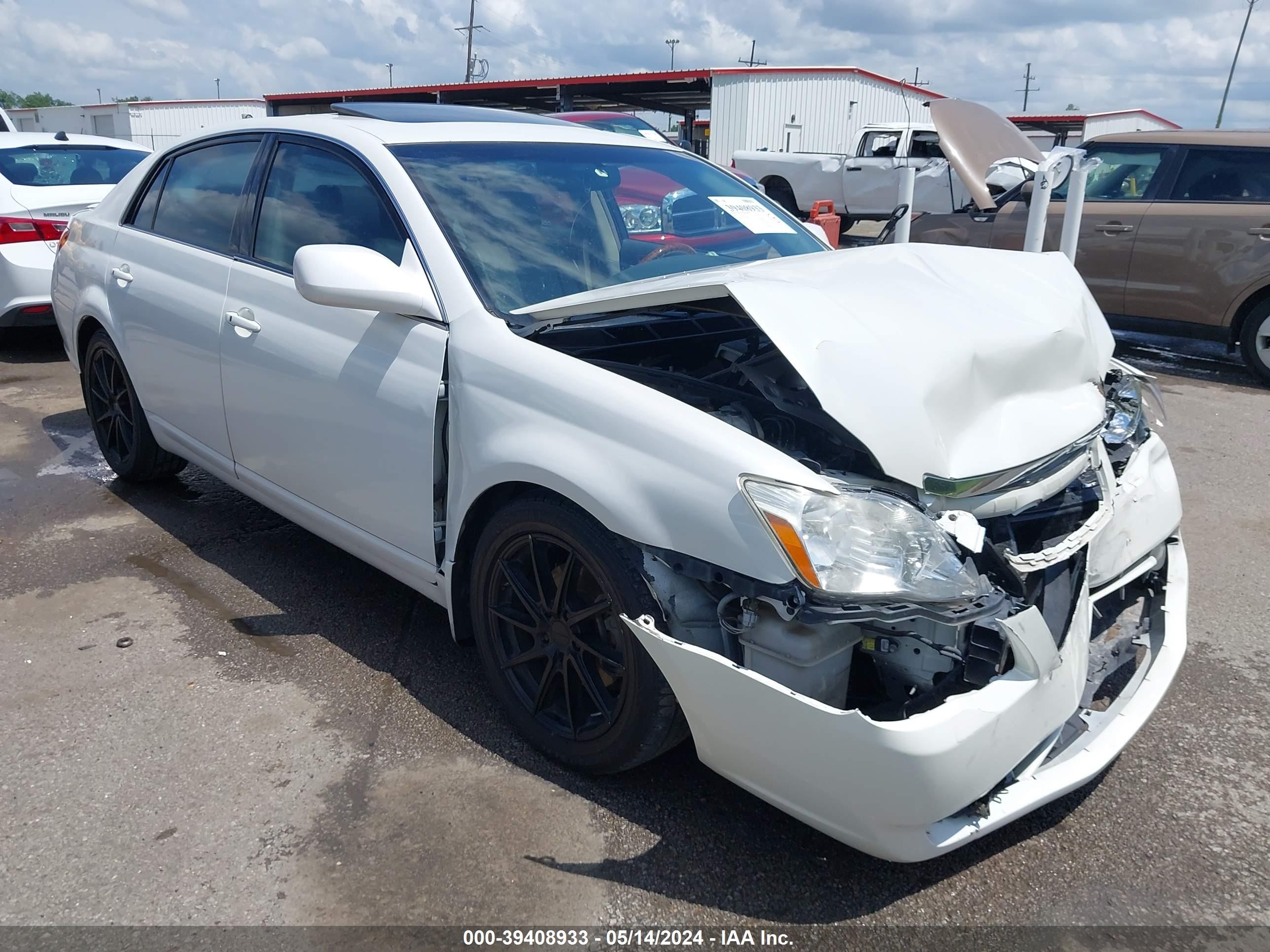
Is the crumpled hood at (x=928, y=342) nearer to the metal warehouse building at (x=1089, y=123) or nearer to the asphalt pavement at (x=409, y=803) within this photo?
the asphalt pavement at (x=409, y=803)

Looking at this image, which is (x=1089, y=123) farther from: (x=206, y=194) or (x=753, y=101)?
(x=206, y=194)

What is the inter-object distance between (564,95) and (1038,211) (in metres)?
25.7

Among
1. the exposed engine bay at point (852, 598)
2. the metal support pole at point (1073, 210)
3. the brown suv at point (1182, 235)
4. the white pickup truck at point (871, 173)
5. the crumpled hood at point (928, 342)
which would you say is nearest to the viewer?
the exposed engine bay at point (852, 598)

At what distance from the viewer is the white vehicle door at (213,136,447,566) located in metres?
2.88

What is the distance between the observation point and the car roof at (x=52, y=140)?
784cm

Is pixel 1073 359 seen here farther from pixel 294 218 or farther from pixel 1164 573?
pixel 294 218

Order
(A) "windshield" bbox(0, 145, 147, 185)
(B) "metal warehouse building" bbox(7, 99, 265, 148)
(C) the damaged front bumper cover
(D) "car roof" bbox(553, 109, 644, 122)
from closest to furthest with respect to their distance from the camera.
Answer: (C) the damaged front bumper cover < (A) "windshield" bbox(0, 145, 147, 185) < (D) "car roof" bbox(553, 109, 644, 122) < (B) "metal warehouse building" bbox(7, 99, 265, 148)

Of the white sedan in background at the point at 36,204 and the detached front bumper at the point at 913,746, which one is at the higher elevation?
the white sedan in background at the point at 36,204

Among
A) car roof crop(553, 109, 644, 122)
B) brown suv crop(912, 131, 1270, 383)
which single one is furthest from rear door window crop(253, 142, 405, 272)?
car roof crop(553, 109, 644, 122)

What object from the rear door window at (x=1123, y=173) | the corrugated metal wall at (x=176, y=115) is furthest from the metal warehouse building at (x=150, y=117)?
the rear door window at (x=1123, y=173)

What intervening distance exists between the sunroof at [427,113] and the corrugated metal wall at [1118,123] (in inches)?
1200

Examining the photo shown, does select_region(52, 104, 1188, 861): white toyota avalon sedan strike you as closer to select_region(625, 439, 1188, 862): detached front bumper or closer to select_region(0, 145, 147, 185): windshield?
select_region(625, 439, 1188, 862): detached front bumper

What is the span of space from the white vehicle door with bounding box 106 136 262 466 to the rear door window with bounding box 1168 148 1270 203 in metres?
6.93

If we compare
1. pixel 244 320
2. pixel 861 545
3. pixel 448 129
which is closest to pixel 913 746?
pixel 861 545
